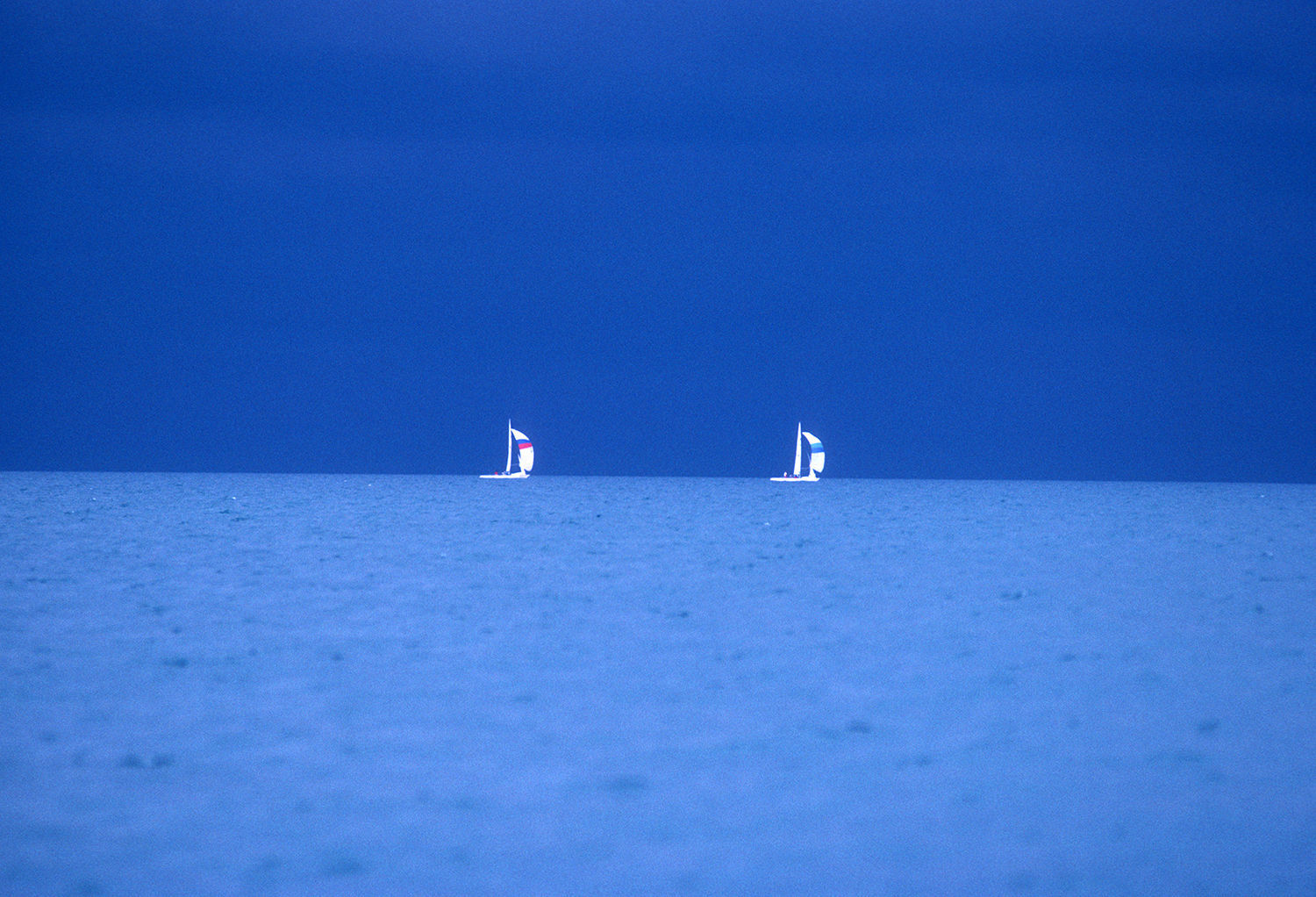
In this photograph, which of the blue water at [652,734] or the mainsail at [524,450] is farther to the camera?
the mainsail at [524,450]

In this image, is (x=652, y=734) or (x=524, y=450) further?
(x=524, y=450)

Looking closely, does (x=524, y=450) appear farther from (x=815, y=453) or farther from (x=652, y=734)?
(x=652, y=734)

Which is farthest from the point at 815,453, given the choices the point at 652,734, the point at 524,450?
the point at 652,734

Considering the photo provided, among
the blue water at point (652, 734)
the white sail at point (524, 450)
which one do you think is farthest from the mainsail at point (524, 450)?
the blue water at point (652, 734)

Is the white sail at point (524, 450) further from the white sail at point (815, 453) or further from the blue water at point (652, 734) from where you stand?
the blue water at point (652, 734)

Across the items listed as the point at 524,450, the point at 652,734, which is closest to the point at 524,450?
the point at 524,450

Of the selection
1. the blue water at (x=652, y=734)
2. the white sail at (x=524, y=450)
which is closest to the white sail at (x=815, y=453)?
the white sail at (x=524, y=450)

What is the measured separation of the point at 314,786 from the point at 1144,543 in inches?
1376

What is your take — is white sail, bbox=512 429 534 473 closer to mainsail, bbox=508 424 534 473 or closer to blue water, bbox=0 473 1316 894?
Result: mainsail, bbox=508 424 534 473

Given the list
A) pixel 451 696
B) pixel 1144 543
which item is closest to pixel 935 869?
pixel 451 696

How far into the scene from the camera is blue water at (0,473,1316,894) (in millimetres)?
8133

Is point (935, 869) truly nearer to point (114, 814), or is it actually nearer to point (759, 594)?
point (114, 814)

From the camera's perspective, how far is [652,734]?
11711 mm

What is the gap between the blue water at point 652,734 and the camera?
8.13 m
